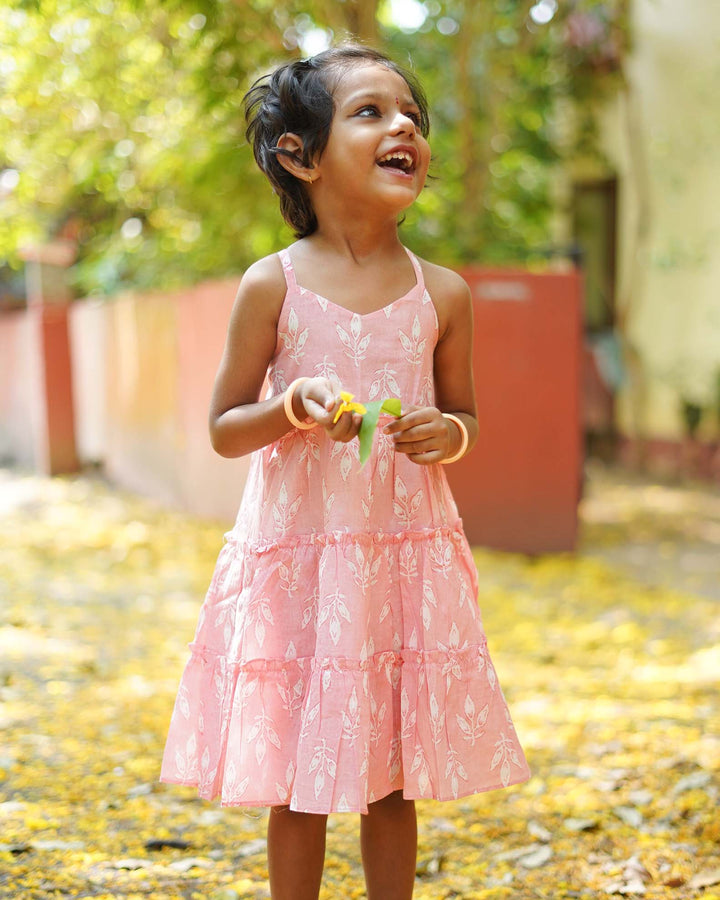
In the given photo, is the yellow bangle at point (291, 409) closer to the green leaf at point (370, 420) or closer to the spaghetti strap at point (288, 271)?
the green leaf at point (370, 420)

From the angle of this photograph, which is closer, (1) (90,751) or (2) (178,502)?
(1) (90,751)

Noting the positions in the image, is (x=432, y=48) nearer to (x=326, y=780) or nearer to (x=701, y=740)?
(x=701, y=740)

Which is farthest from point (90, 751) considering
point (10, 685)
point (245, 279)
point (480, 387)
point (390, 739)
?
point (480, 387)

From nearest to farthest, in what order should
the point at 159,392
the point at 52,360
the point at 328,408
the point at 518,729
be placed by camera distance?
the point at 328,408, the point at 518,729, the point at 159,392, the point at 52,360

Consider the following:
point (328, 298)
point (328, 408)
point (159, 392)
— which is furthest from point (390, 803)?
point (159, 392)

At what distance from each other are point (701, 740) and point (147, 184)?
5.91 meters

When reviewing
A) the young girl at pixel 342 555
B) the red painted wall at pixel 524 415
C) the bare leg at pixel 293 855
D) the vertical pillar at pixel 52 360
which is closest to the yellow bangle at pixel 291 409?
the young girl at pixel 342 555

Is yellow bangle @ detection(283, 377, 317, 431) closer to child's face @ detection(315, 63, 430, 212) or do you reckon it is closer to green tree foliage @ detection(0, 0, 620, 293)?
child's face @ detection(315, 63, 430, 212)

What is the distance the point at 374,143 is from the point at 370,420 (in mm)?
548

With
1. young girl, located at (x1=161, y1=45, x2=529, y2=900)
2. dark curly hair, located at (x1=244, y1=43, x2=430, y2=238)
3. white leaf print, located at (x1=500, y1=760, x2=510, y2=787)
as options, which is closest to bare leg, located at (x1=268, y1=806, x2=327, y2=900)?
young girl, located at (x1=161, y1=45, x2=529, y2=900)

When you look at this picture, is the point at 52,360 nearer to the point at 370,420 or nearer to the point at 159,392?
the point at 159,392

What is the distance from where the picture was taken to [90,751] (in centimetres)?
339

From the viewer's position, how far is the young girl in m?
1.92

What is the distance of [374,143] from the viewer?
1983 millimetres
